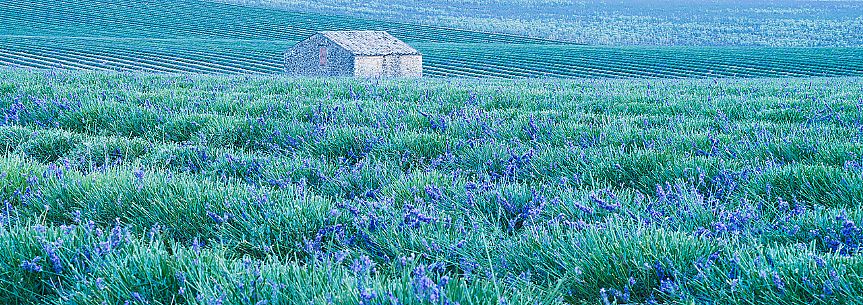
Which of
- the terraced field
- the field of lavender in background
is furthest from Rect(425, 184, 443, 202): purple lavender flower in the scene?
the field of lavender in background

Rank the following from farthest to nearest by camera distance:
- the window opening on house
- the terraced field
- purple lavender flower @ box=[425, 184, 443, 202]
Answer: the terraced field → the window opening on house → purple lavender flower @ box=[425, 184, 443, 202]

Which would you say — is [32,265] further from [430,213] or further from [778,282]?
[778,282]

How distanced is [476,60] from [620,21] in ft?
225

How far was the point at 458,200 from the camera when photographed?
3377 millimetres

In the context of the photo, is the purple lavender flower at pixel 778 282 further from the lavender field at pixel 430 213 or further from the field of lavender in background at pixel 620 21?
the field of lavender in background at pixel 620 21

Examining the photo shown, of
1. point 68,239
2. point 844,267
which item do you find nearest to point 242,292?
point 68,239

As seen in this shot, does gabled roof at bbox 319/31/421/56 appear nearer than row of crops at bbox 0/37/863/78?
Yes

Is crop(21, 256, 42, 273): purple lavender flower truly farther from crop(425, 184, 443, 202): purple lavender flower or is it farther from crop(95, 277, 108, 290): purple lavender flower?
crop(425, 184, 443, 202): purple lavender flower

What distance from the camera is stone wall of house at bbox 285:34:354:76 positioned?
43.1 metres

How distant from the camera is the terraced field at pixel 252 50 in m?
46.1

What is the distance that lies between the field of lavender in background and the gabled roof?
38.0m

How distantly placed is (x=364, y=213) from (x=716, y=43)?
87646mm

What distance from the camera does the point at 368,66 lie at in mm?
43344

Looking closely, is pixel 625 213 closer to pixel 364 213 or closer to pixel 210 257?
pixel 364 213
